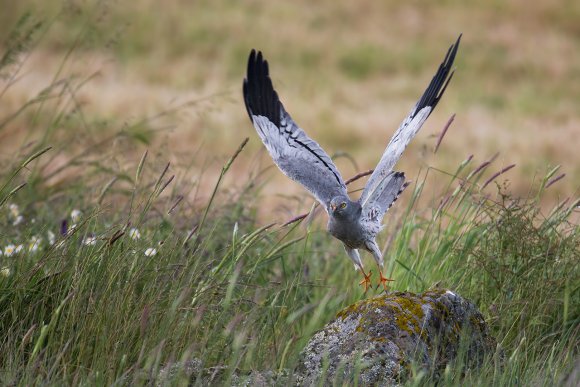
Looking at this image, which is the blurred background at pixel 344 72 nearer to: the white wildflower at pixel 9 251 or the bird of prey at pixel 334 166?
the bird of prey at pixel 334 166

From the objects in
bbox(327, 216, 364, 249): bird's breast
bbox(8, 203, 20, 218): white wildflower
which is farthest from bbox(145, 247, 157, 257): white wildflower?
bbox(8, 203, 20, 218): white wildflower

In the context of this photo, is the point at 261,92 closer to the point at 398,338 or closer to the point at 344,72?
the point at 398,338

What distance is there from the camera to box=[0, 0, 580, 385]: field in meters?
3.42

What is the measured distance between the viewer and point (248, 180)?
543 cm

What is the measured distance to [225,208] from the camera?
536cm

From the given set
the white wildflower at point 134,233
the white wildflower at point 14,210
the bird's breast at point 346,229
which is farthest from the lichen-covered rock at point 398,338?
the white wildflower at point 14,210

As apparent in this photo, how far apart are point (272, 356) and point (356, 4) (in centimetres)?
2423

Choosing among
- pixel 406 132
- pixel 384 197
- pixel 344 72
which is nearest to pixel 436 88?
pixel 406 132

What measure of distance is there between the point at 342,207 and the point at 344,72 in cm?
1912

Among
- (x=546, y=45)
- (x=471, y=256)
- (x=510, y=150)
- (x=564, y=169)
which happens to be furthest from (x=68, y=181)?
(x=546, y=45)

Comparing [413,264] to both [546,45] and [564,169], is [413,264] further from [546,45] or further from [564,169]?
[546,45]

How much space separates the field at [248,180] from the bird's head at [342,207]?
0.71ft

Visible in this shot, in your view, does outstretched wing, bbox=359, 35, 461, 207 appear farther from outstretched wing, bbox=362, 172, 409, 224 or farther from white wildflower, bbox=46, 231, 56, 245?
white wildflower, bbox=46, 231, 56, 245

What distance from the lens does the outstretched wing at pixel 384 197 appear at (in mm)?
4301
